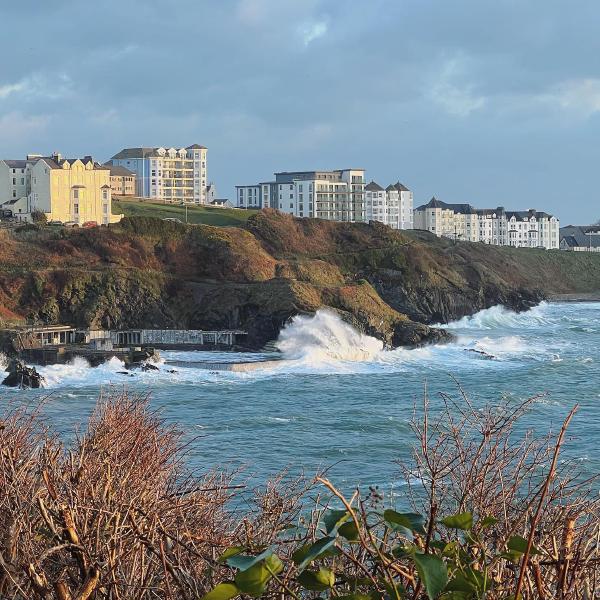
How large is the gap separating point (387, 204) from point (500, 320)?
96946 millimetres

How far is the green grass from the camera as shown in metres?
127

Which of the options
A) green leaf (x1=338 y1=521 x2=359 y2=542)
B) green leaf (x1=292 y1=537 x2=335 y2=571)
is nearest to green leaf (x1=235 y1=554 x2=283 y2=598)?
green leaf (x1=292 y1=537 x2=335 y2=571)

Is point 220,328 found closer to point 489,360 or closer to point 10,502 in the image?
point 489,360

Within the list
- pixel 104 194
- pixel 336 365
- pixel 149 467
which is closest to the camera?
pixel 149 467

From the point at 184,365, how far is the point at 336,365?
949 centimetres

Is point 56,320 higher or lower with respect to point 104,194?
lower

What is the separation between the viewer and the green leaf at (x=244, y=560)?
459 centimetres

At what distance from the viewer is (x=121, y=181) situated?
528 ft

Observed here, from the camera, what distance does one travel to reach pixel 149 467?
1442cm

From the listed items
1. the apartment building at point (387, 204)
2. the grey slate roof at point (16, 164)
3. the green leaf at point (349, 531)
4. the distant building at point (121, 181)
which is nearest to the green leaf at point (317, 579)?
the green leaf at point (349, 531)

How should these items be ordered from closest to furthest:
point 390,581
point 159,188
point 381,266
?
point 390,581, point 381,266, point 159,188

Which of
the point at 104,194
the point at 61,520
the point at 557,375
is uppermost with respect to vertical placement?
the point at 104,194

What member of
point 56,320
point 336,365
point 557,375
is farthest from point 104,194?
point 557,375

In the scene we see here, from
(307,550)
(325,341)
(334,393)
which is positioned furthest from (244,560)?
(325,341)
